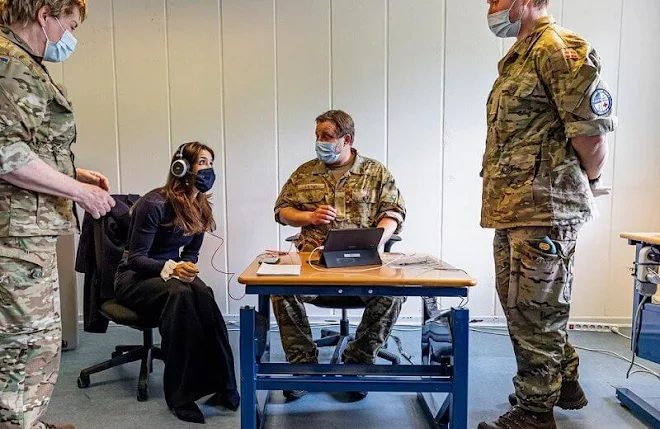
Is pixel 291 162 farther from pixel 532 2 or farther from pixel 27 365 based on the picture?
pixel 27 365

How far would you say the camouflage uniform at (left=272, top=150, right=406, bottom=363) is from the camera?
A: 207 centimetres

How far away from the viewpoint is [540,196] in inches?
61.9

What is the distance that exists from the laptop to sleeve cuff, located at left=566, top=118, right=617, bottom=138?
726mm

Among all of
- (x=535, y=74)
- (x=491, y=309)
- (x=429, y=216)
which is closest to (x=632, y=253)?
(x=491, y=309)

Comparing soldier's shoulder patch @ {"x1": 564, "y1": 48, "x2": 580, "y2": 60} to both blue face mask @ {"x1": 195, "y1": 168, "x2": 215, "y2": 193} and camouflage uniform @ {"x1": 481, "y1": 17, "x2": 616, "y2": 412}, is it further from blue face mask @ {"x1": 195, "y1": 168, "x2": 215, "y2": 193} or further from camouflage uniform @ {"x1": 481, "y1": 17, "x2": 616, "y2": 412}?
blue face mask @ {"x1": 195, "y1": 168, "x2": 215, "y2": 193}

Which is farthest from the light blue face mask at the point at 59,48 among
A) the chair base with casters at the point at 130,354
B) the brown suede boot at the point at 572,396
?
the brown suede boot at the point at 572,396

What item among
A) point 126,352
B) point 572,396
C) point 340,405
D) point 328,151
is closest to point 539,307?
point 572,396

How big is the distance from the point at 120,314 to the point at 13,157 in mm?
1027

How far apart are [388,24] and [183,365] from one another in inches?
91.7

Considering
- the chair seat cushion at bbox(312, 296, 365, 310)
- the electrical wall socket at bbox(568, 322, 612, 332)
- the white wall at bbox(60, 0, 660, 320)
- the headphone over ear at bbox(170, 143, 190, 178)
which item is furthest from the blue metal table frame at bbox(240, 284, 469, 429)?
the electrical wall socket at bbox(568, 322, 612, 332)

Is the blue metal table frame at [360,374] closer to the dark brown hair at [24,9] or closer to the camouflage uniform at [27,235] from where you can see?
the camouflage uniform at [27,235]

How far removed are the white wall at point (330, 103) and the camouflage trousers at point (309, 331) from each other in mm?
1028

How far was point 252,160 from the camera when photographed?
3.04m

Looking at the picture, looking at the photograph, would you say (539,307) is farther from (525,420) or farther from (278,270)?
(278,270)
